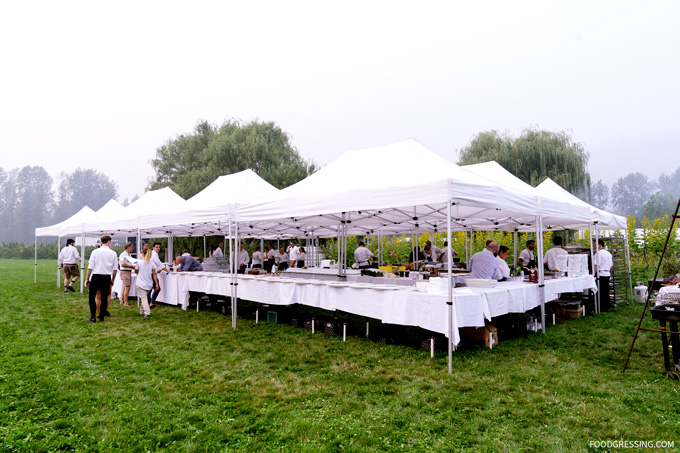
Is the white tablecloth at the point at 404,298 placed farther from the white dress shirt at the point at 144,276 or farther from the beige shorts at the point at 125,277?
the beige shorts at the point at 125,277

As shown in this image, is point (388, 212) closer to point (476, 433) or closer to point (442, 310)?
point (442, 310)

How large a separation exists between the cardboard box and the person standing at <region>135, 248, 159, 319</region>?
6246 millimetres

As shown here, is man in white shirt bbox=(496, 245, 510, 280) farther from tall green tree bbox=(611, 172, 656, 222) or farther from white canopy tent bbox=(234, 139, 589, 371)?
tall green tree bbox=(611, 172, 656, 222)

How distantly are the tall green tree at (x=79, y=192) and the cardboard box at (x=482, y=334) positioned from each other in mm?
107357

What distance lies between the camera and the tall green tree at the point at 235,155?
2350cm

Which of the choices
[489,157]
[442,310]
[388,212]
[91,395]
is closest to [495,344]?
[442,310]

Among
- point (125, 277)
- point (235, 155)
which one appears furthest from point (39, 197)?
point (125, 277)

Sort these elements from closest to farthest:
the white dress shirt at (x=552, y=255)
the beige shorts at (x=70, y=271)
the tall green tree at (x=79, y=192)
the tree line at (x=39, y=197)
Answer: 1. the white dress shirt at (x=552, y=255)
2. the beige shorts at (x=70, y=271)
3. the tree line at (x=39, y=197)
4. the tall green tree at (x=79, y=192)

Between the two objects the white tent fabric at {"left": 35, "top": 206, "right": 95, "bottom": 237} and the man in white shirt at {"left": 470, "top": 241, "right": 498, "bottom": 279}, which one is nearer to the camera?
the man in white shirt at {"left": 470, "top": 241, "right": 498, "bottom": 279}

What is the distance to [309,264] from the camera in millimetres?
18016

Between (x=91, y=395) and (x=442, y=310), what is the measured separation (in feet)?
12.8

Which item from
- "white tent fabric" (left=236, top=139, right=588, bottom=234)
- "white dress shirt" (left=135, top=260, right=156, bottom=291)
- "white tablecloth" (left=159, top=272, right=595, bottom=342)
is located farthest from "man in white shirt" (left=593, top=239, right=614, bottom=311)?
"white dress shirt" (left=135, top=260, right=156, bottom=291)

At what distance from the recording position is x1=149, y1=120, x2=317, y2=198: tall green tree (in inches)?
925

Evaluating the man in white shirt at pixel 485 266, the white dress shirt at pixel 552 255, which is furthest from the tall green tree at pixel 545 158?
the man in white shirt at pixel 485 266
